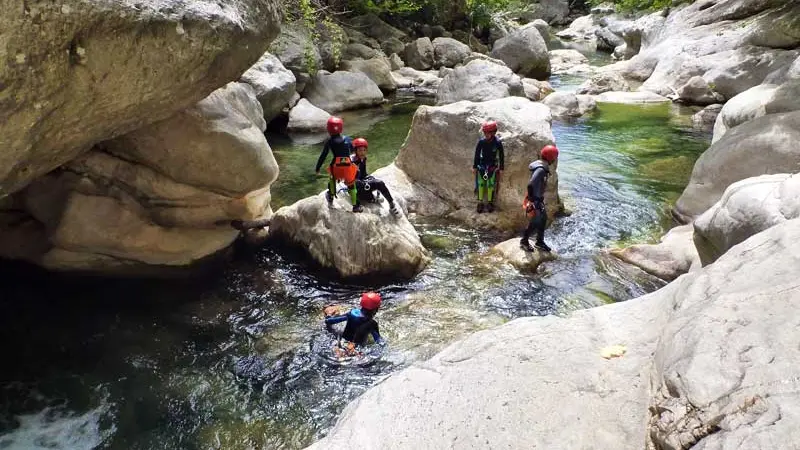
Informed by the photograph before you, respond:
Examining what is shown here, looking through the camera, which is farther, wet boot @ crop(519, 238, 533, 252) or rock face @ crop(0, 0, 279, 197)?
wet boot @ crop(519, 238, 533, 252)

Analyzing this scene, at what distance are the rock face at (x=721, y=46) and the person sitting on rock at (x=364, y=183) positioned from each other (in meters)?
12.4

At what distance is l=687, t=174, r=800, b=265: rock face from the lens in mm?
5910

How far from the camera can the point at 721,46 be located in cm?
2128

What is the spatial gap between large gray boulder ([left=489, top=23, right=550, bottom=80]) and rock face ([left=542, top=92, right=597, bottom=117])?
6512 millimetres

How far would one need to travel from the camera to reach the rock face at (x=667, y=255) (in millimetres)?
8516

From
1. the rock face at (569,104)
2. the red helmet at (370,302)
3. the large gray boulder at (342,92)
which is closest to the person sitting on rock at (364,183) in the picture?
the red helmet at (370,302)

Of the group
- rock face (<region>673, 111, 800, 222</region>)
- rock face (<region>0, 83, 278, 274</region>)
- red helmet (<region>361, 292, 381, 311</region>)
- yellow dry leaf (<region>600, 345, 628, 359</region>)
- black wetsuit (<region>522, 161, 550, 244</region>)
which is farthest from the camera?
rock face (<region>673, 111, 800, 222</region>)

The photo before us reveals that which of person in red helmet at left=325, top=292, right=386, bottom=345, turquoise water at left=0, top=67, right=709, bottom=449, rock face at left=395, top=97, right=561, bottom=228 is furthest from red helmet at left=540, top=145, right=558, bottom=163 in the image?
person in red helmet at left=325, top=292, right=386, bottom=345

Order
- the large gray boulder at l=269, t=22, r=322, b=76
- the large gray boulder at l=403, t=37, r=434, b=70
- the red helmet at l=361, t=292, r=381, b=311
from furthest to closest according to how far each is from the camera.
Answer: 1. the large gray boulder at l=403, t=37, r=434, b=70
2. the large gray boulder at l=269, t=22, r=322, b=76
3. the red helmet at l=361, t=292, r=381, b=311

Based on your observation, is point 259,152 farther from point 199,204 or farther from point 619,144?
point 619,144

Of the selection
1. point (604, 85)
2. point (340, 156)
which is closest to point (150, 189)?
point (340, 156)

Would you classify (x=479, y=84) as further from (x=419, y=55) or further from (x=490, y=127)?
(x=419, y=55)

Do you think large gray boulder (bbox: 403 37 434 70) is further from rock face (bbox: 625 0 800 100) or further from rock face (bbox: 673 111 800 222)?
rock face (bbox: 673 111 800 222)

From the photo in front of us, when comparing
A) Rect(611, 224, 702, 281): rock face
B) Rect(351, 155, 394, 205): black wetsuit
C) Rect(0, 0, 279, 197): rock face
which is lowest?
Rect(611, 224, 702, 281): rock face
